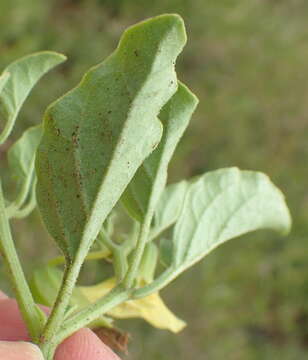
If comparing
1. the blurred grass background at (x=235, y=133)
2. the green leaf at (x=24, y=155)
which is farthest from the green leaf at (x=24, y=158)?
the blurred grass background at (x=235, y=133)

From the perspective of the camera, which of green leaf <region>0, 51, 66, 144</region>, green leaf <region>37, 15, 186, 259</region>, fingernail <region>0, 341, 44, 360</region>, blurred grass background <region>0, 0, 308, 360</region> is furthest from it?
blurred grass background <region>0, 0, 308, 360</region>

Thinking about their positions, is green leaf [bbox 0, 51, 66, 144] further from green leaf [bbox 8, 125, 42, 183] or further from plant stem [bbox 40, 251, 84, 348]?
plant stem [bbox 40, 251, 84, 348]

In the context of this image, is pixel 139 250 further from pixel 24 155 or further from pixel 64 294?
pixel 24 155

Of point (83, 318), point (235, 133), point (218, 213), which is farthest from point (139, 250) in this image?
point (235, 133)

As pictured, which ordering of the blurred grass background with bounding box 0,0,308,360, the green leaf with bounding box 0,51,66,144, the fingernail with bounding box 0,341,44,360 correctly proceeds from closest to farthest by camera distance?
1. the fingernail with bounding box 0,341,44,360
2. the green leaf with bounding box 0,51,66,144
3. the blurred grass background with bounding box 0,0,308,360

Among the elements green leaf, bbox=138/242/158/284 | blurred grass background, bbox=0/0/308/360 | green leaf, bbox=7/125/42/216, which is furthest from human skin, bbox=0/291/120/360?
blurred grass background, bbox=0/0/308/360

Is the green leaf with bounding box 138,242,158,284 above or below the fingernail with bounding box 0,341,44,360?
below
